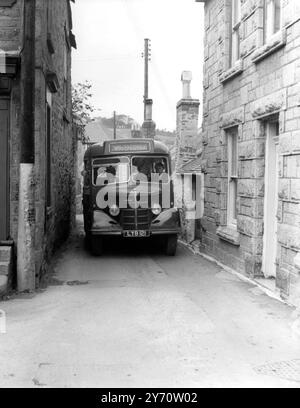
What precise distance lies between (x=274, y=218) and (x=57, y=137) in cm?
577

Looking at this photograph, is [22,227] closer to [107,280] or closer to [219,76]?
[107,280]

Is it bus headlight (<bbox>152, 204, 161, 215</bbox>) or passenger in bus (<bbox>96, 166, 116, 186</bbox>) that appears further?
passenger in bus (<bbox>96, 166, 116, 186</bbox>)

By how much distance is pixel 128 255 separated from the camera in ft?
39.6

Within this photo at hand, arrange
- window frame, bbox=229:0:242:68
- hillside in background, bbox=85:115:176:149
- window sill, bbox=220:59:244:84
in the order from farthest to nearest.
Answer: hillside in background, bbox=85:115:176:149, window frame, bbox=229:0:242:68, window sill, bbox=220:59:244:84

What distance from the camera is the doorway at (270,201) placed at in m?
8.48

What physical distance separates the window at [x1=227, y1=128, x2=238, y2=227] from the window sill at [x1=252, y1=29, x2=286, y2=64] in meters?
2.08

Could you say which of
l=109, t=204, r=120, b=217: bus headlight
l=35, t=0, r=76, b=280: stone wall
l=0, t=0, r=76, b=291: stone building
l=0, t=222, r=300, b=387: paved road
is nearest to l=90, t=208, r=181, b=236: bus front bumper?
l=109, t=204, r=120, b=217: bus headlight

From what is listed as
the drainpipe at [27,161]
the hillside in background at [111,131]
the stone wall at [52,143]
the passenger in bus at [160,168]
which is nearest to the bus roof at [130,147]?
the passenger in bus at [160,168]

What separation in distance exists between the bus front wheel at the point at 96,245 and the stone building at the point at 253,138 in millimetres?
2523

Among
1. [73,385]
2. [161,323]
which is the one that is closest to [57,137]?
[161,323]

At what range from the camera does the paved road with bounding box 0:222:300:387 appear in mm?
4617

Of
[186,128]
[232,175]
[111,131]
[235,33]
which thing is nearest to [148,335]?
[232,175]

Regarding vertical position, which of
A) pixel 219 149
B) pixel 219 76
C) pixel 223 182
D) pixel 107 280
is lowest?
pixel 107 280

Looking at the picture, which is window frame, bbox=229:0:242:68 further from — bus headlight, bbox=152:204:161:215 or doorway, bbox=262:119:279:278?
bus headlight, bbox=152:204:161:215
